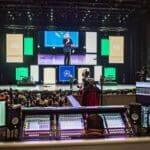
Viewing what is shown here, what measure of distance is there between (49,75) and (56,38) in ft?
6.41

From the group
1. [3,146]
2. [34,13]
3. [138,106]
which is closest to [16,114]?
[3,146]

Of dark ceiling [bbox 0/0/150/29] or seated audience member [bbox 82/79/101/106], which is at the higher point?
dark ceiling [bbox 0/0/150/29]

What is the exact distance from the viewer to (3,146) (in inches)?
95.4

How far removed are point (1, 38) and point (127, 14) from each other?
6556 mm

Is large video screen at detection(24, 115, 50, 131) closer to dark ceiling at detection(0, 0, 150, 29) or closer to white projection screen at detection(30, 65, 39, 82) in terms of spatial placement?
dark ceiling at detection(0, 0, 150, 29)

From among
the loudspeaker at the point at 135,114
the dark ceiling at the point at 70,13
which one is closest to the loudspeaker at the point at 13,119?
the loudspeaker at the point at 135,114

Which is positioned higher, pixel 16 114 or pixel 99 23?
pixel 99 23

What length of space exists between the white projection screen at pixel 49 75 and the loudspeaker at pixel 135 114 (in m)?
16.5

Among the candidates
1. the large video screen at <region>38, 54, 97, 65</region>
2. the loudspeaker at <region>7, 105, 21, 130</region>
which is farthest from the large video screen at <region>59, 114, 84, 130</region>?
the large video screen at <region>38, 54, 97, 65</region>

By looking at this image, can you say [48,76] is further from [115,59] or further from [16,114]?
[16,114]

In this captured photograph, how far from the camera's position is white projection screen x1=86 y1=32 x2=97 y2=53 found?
19656 millimetres

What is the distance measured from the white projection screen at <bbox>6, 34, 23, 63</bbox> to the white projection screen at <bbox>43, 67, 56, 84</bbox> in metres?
1.42

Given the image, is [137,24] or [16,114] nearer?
[16,114]

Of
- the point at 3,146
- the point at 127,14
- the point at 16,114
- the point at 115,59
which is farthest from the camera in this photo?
the point at 115,59
